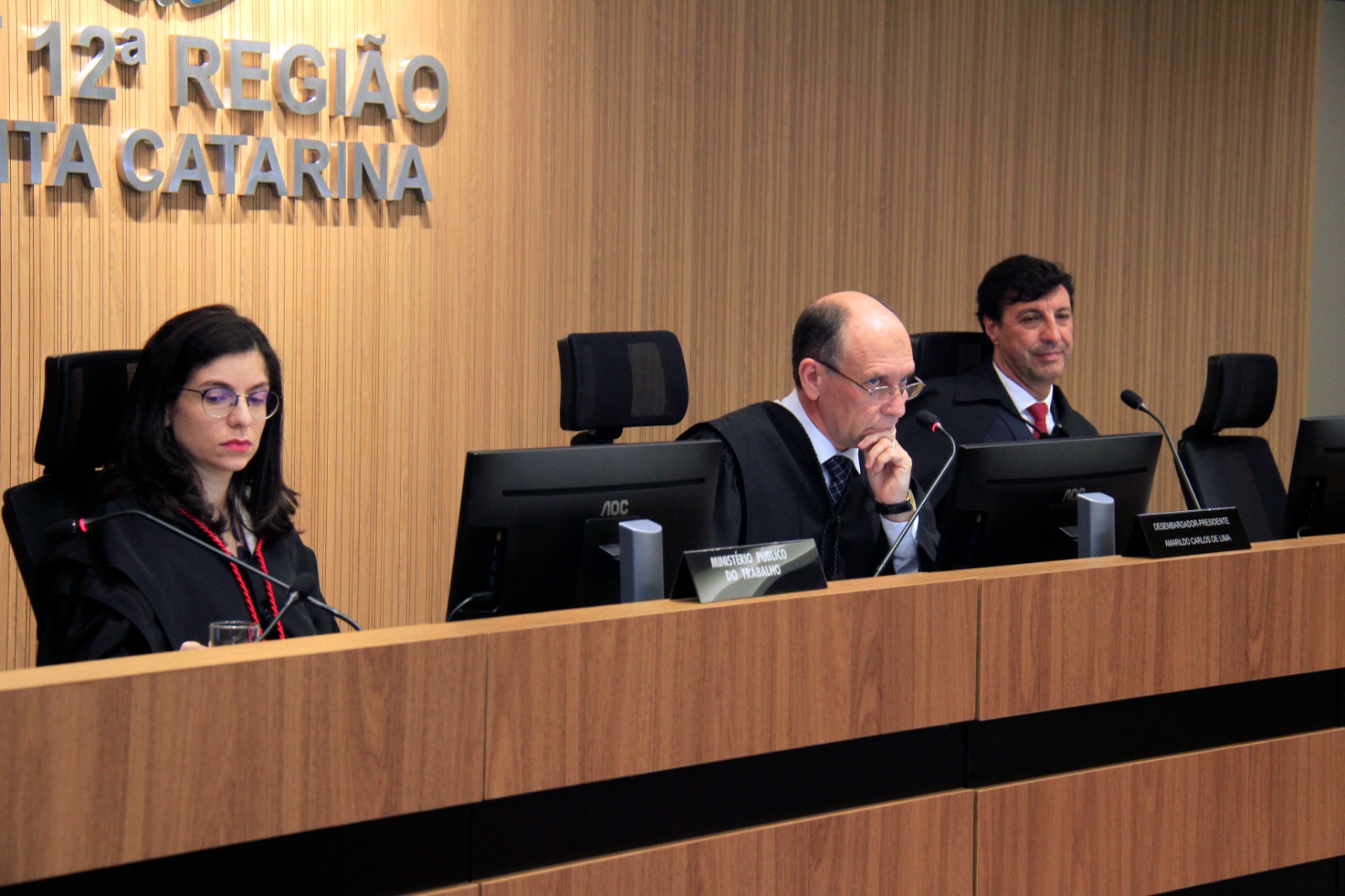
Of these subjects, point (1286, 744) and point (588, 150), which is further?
point (588, 150)

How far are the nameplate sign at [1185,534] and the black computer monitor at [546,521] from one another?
73 cm

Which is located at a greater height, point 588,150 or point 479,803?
point 588,150

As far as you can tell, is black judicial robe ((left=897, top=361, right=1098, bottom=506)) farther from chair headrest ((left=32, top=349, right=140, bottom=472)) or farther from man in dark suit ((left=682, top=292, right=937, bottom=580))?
chair headrest ((left=32, top=349, right=140, bottom=472))

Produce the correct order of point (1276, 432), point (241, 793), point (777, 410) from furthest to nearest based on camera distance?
point (1276, 432) → point (777, 410) → point (241, 793)

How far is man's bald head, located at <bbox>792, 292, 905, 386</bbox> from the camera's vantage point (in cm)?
301

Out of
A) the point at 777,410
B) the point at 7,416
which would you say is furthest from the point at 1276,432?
the point at 7,416

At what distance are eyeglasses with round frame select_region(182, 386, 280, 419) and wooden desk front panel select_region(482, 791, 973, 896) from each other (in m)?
1.14

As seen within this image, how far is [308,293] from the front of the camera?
4.06 meters

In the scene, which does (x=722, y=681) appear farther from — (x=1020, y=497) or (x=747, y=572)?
(x=1020, y=497)

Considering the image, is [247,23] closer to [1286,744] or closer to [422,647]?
[422,647]

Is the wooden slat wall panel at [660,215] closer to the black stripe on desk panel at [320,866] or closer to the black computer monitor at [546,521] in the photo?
the black computer monitor at [546,521]

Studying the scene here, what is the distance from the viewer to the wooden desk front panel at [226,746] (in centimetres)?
133

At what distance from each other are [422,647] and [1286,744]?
57.5 inches

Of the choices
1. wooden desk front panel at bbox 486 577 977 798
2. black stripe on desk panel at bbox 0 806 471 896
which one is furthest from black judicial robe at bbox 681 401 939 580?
black stripe on desk panel at bbox 0 806 471 896
